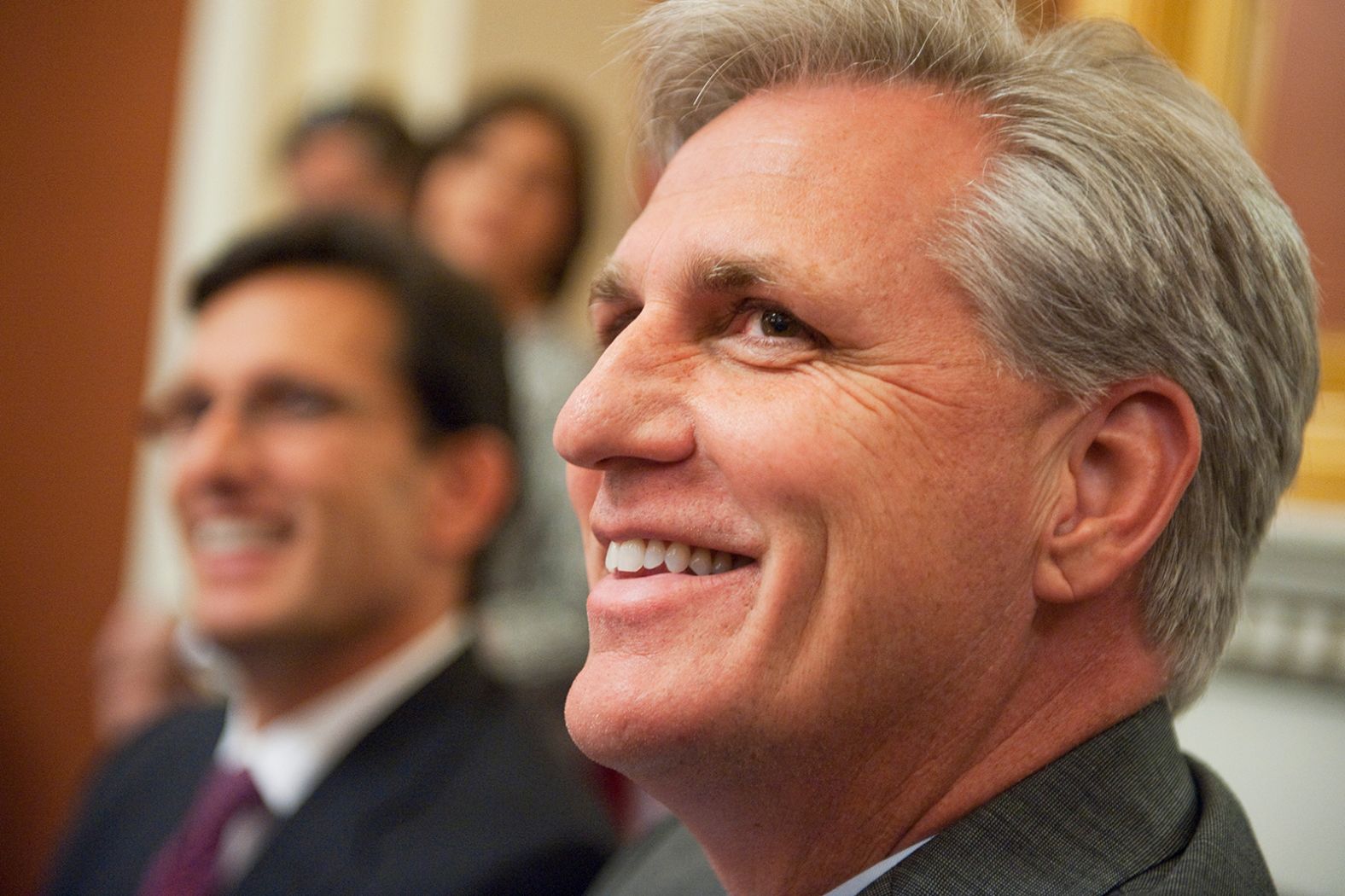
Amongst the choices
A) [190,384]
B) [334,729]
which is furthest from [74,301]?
[334,729]

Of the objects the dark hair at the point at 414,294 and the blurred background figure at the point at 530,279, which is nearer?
the dark hair at the point at 414,294

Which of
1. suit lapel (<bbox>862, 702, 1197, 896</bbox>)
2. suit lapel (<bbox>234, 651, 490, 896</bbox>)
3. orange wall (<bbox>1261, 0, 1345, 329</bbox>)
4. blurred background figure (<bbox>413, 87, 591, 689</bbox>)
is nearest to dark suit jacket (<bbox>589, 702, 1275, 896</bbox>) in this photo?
suit lapel (<bbox>862, 702, 1197, 896</bbox>)

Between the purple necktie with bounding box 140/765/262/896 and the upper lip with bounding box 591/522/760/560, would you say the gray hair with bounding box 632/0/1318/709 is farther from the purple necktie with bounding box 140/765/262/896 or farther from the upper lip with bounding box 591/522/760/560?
the purple necktie with bounding box 140/765/262/896

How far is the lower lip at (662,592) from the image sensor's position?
1.09m

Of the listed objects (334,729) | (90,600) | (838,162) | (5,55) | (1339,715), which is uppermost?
(838,162)

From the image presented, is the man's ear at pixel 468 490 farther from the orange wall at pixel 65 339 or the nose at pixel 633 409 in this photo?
the orange wall at pixel 65 339

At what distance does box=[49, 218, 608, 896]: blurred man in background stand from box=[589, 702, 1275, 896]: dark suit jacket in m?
0.85

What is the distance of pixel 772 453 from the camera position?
107 cm

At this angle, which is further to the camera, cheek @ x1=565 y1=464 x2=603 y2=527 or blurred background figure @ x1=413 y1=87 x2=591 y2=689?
blurred background figure @ x1=413 y1=87 x2=591 y2=689

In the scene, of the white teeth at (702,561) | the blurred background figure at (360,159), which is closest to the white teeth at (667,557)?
the white teeth at (702,561)

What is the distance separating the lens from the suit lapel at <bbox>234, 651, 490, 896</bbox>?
1866 millimetres

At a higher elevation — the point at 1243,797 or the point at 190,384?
the point at 190,384

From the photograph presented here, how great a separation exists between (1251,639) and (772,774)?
99 cm

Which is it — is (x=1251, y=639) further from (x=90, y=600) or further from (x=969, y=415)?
(x=90, y=600)
